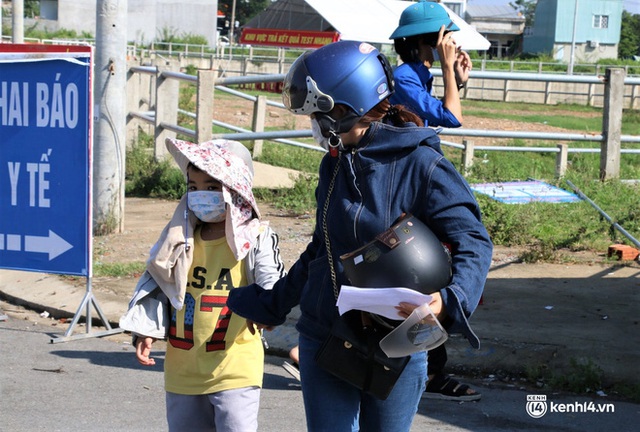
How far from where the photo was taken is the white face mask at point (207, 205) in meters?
4.09

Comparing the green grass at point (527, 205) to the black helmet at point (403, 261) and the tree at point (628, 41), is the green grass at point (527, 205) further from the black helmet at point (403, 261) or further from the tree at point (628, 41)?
the tree at point (628, 41)

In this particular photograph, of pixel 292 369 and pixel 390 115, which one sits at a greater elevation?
pixel 390 115

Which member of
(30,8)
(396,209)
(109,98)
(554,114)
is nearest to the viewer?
(396,209)

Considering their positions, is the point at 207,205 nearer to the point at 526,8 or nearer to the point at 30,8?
the point at 30,8

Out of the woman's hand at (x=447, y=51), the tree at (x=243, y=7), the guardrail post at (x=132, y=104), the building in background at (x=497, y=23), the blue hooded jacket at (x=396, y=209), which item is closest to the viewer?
the blue hooded jacket at (x=396, y=209)

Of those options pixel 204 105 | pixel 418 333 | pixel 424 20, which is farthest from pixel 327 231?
pixel 204 105

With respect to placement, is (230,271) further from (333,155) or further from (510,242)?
(510,242)

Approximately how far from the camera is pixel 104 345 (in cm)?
684

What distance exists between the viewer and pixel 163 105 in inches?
489

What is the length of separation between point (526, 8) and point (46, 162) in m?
128

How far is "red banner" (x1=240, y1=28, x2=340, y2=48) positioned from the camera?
59744mm

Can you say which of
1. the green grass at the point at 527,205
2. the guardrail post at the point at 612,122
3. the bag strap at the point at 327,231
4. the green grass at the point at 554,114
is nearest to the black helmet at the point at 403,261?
the bag strap at the point at 327,231

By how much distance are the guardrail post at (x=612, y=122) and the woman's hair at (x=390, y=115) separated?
8.07 meters

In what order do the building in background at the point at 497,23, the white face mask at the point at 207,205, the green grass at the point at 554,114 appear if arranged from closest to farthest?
the white face mask at the point at 207,205
the green grass at the point at 554,114
the building in background at the point at 497,23
